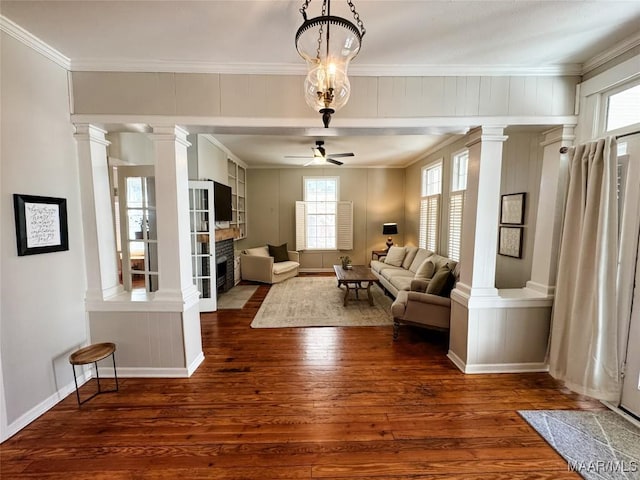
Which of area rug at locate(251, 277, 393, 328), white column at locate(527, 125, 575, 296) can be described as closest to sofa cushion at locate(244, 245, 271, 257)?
area rug at locate(251, 277, 393, 328)

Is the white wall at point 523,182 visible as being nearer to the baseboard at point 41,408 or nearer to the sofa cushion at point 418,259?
the sofa cushion at point 418,259

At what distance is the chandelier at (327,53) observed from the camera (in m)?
1.31

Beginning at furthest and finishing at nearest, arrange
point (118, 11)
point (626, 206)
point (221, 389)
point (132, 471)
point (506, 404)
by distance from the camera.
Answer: point (221, 389) → point (506, 404) → point (626, 206) → point (118, 11) → point (132, 471)

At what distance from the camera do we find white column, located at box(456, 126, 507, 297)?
2.46 meters

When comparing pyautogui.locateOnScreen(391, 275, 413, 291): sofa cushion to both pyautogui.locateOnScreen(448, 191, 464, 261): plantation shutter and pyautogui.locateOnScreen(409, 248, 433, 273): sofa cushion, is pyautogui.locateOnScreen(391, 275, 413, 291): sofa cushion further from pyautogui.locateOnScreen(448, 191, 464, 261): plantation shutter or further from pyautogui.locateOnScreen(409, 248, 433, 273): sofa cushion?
pyautogui.locateOnScreen(448, 191, 464, 261): plantation shutter

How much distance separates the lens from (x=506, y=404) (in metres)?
2.16

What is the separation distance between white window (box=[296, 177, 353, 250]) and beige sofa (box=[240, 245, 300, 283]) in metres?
1.00

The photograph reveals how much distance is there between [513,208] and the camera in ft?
10.8

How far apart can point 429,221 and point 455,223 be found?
1111 mm

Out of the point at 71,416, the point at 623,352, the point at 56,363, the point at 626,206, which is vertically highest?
the point at 626,206

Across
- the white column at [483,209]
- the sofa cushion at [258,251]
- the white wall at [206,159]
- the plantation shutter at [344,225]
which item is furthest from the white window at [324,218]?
the white column at [483,209]

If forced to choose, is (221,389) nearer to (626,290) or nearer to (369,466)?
(369,466)

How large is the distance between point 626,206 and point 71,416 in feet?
14.5

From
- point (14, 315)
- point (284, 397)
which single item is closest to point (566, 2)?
point (284, 397)
